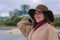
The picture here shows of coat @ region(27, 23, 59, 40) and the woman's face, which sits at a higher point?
the woman's face

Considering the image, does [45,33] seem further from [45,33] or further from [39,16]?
[39,16]

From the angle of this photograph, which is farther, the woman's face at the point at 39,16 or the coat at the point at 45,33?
the woman's face at the point at 39,16

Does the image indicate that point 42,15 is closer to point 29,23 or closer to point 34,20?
point 34,20

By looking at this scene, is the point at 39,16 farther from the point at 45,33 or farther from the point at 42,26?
the point at 45,33

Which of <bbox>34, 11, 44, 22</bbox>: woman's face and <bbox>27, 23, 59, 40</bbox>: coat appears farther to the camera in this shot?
<bbox>34, 11, 44, 22</bbox>: woman's face

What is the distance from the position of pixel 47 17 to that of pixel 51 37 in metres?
0.30

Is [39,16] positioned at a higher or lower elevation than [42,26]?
higher

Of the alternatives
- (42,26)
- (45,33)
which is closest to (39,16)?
(42,26)

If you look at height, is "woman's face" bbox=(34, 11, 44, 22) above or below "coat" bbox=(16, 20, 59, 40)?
above

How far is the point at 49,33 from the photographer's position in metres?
3.61

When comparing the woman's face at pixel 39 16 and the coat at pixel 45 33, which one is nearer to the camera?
the coat at pixel 45 33

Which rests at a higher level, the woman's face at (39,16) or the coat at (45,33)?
the woman's face at (39,16)

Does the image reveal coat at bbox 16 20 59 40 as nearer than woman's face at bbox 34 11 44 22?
Yes

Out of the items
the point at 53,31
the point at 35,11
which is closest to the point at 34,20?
the point at 35,11
